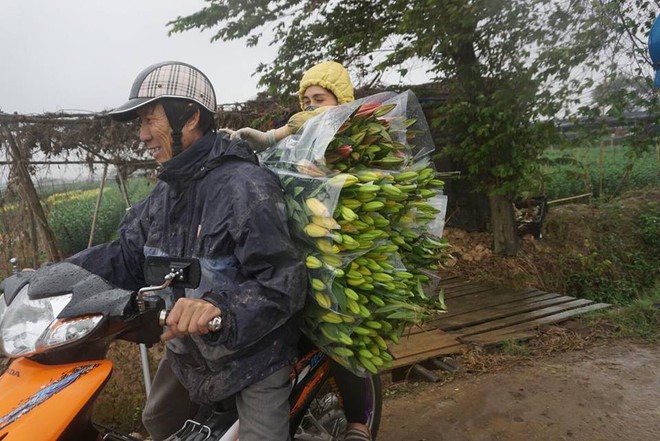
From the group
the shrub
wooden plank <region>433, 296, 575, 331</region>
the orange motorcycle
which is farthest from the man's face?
the shrub

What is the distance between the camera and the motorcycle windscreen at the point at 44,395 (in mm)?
1458

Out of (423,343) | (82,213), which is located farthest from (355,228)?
(82,213)

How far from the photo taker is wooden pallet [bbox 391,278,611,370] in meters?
4.45

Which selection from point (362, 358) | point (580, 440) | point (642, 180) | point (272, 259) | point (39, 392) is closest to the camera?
point (39, 392)

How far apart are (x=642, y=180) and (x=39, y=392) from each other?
40.9 feet

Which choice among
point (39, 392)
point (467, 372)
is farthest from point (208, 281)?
point (467, 372)

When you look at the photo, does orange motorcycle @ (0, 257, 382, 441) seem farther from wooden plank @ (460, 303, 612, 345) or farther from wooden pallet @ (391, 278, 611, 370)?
wooden plank @ (460, 303, 612, 345)

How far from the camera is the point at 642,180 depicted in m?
11.2

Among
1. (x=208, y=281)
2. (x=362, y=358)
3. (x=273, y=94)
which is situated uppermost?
(x=273, y=94)

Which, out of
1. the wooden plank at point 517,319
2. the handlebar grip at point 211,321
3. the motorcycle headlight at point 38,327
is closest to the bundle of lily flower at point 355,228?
the handlebar grip at point 211,321

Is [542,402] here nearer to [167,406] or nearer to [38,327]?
[167,406]

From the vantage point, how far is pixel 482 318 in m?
5.25

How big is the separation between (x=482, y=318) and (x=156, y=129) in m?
4.23

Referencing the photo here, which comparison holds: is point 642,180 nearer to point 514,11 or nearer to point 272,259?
point 514,11
